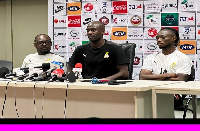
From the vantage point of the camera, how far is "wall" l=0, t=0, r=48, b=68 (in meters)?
5.69

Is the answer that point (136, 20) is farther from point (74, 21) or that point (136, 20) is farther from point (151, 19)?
point (74, 21)

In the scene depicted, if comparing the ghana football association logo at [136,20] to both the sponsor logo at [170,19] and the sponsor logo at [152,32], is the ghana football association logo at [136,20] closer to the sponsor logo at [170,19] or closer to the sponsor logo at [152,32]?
Answer: the sponsor logo at [152,32]

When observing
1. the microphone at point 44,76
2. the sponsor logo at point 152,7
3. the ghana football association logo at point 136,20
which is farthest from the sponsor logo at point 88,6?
the microphone at point 44,76

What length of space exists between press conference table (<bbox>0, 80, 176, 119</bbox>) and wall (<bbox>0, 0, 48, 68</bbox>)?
3.30m

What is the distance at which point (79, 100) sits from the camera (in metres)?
2.26

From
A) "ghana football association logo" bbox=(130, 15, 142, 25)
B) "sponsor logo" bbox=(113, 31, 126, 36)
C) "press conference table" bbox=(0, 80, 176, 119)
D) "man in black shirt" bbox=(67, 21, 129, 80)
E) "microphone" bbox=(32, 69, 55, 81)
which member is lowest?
"press conference table" bbox=(0, 80, 176, 119)

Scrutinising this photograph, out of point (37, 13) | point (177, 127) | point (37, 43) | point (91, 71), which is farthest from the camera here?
point (37, 13)

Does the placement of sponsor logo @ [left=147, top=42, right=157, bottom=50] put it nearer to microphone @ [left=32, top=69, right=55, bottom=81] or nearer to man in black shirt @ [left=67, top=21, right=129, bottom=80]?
man in black shirt @ [left=67, top=21, right=129, bottom=80]

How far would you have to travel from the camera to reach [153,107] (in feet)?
7.12

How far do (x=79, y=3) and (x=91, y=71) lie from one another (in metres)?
2.03

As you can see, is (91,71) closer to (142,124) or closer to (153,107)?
(153,107)

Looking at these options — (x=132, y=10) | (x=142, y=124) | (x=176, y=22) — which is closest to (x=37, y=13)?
(x=132, y=10)

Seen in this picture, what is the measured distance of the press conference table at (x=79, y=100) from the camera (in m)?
2.08

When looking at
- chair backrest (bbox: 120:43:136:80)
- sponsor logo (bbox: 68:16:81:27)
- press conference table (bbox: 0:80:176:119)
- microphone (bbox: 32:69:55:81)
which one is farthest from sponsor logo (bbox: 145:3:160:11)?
microphone (bbox: 32:69:55:81)
